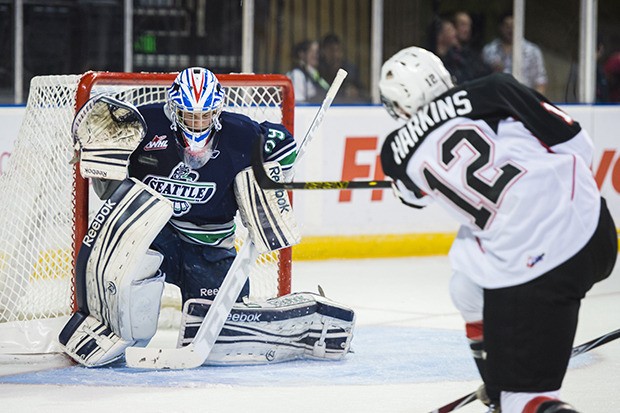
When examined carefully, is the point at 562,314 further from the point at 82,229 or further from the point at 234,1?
the point at 234,1

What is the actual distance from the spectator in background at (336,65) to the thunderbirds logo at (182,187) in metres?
2.70

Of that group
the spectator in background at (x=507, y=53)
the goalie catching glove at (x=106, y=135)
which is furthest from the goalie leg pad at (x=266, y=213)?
the spectator in background at (x=507, y=53)

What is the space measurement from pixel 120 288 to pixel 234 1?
2873mm

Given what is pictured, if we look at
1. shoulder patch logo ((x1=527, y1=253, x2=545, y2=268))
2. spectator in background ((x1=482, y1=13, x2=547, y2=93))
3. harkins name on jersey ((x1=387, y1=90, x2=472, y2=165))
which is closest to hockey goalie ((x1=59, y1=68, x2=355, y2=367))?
harkins name on jersey ((x1=387, y1=90, x2=472, y2=165))

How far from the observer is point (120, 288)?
371 centimetres

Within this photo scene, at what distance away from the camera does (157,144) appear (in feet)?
12.8

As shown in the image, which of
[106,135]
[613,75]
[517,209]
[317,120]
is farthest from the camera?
[613,75]

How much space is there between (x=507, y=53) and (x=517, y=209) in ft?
15.0

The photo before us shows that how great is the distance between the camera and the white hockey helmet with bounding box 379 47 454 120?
8.50ft

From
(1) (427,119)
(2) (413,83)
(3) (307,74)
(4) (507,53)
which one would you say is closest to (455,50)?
(4) (507,53)

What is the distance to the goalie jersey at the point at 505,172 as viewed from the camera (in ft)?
8.07

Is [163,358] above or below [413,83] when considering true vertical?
below

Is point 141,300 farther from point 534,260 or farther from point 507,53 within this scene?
point 507,53

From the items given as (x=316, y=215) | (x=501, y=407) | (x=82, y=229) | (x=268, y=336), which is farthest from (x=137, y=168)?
(x=316, y=215)
